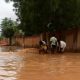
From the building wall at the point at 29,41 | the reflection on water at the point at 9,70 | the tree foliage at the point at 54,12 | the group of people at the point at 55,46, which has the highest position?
the tree foliage at the point at 54,12

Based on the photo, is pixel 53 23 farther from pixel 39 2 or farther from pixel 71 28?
pixel 39 2

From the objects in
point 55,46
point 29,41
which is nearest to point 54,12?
point 55,46

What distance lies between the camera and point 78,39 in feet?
83.3

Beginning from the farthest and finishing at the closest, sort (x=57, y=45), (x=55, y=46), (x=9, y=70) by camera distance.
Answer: (x=57, y=45)
(x=55, y=46)
(x=9, y=70)

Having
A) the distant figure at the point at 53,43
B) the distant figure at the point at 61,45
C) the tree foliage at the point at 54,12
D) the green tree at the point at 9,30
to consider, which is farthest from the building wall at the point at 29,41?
the distant figure at the point at 53,43

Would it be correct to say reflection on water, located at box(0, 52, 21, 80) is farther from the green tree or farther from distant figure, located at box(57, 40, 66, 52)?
the green tree

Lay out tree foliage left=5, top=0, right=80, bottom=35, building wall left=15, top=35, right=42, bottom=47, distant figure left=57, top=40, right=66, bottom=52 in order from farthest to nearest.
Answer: building wall left=15, top=35, right=42, bottom=47, tree foliage left=5, top=0, right=80, bottom=35, distant figure left=57, top=40, right=66, bottom=52

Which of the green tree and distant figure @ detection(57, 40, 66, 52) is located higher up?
the green tree

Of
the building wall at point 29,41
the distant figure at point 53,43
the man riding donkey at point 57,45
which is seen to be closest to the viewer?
the distant figure at point 53,43

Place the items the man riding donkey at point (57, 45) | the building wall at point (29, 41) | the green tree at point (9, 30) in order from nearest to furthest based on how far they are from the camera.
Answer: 1. the man riding donkey at point (57, 45)
2. the building wall at point (29, 41)
3. the green tree at point (9, 30)

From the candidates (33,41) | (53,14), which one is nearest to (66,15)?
(53,14)

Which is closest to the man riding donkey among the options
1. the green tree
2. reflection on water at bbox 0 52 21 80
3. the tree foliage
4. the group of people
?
the group of people

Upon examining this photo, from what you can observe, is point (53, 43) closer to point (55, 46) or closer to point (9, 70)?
point (55, 46)

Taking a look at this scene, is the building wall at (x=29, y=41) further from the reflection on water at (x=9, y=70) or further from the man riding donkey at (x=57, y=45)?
the reflection on water at (x=9, y=70)
